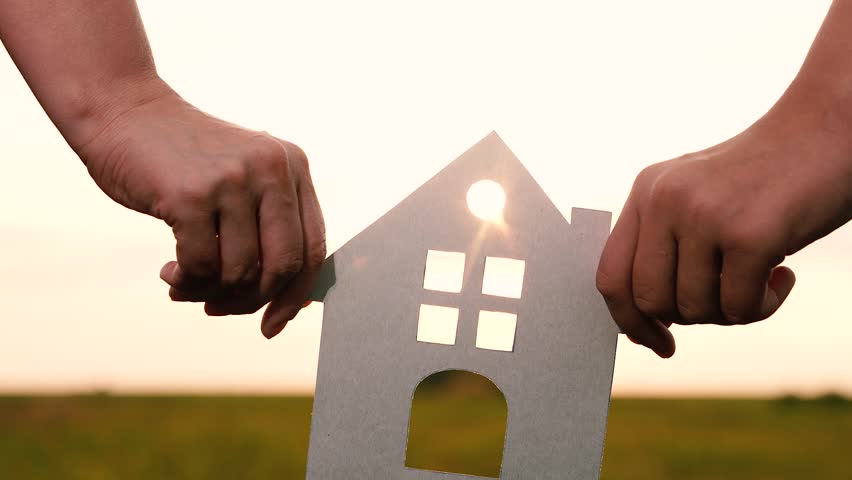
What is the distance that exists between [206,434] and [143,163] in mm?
6193

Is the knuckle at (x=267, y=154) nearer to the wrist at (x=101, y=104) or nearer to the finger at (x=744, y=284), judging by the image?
the wrist at (x=101, y=104)

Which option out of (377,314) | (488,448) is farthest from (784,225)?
(488,448)

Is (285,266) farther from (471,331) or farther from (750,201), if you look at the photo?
(750,201)

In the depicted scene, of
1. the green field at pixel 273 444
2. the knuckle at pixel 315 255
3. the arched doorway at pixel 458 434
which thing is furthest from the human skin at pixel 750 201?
the green field at pixel 273 444

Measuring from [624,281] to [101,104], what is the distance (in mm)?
1227

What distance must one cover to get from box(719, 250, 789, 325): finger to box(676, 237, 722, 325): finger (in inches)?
0.7

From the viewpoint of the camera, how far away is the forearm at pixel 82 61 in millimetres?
1928

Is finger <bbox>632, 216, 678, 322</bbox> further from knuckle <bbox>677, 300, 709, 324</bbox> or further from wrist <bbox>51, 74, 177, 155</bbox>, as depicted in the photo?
wrist <bbox>51, 74, 177, 155</bbox>

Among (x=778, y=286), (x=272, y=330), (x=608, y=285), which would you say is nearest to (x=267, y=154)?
(x=272, y=330)

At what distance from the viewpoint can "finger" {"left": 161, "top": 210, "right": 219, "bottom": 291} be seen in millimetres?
1750

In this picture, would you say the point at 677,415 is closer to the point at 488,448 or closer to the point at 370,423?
the point at 488,448

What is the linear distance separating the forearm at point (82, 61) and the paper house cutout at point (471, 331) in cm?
61

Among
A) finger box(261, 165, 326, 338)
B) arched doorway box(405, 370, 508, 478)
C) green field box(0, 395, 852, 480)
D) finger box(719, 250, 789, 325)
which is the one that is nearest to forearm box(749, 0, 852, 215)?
finger box(719, 250, 789, 325)

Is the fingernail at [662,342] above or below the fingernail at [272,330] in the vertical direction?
above
